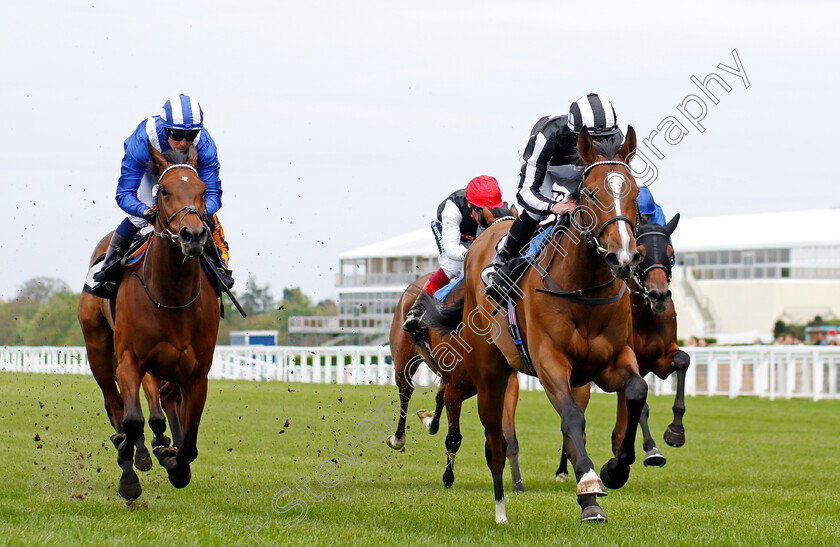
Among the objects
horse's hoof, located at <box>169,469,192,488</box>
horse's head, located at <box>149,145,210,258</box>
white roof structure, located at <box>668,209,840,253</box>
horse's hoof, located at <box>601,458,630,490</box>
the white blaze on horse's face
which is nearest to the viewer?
the white blaze on horse's face

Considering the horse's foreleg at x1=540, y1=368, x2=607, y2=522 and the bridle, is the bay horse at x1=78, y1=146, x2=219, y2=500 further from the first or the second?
the horse's foreleg at x1=540, y1=368, x2=607, y2=522

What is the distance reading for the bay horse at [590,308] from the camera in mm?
5941

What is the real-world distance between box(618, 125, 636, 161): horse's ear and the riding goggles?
2.88m

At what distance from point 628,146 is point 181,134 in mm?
2998

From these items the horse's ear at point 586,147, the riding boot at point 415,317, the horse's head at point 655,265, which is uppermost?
the horse's ear at point 586,147

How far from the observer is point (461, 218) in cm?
952

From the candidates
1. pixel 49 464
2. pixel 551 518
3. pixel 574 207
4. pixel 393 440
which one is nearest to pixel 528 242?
pixel 574 207

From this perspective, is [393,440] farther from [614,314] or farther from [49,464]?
[614,314]

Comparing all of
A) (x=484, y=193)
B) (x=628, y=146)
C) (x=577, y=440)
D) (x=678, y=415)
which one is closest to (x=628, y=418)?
(x=577, y=440)

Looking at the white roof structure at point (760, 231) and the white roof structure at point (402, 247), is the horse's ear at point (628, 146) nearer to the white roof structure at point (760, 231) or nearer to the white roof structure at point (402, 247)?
the white roof structure at point (760, 231)

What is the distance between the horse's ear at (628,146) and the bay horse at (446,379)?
2.13 meters

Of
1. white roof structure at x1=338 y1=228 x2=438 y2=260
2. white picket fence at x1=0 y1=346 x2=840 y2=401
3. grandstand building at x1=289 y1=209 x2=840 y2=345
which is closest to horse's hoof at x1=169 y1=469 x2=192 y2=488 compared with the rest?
white picket fence at x1=0 y1=346 x2=840 y2=401

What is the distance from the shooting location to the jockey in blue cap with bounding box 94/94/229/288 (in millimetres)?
7441

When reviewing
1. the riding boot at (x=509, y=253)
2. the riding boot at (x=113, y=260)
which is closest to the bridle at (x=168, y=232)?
the riding boot at (x=113, y=260)
